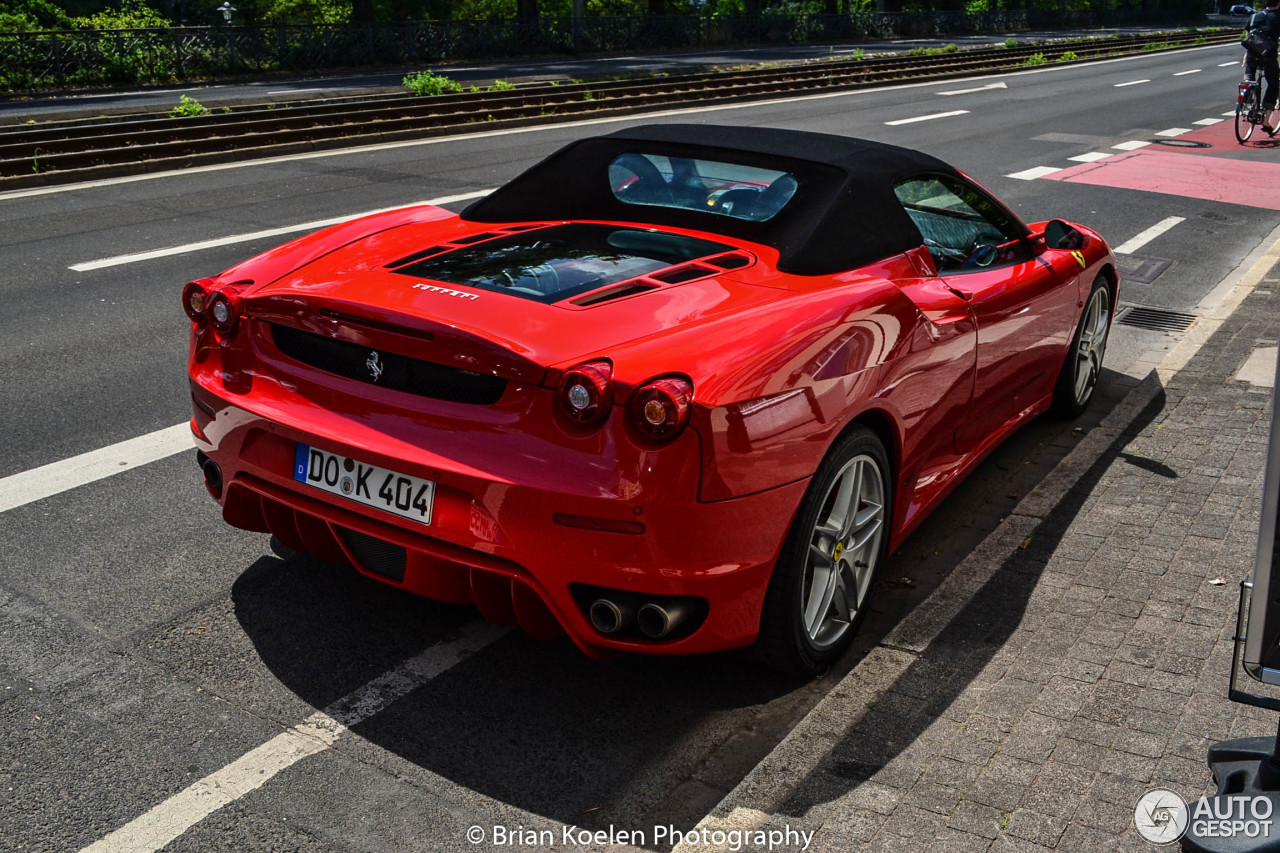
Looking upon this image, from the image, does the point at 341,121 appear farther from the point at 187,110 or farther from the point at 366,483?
the point at 366,483

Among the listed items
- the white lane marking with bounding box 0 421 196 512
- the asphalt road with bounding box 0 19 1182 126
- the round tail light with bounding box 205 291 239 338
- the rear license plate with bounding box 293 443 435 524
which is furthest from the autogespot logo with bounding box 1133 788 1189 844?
the asphalt road with bounding box 0 19 1182 126

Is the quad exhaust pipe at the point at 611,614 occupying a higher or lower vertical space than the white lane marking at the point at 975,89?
lower

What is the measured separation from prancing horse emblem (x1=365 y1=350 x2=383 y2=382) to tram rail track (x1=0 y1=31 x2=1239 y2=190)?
11.8 metres

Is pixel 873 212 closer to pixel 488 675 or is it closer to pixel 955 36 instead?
pixel 488 675

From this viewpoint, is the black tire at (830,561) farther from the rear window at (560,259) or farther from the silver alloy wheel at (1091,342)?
the silver alloy wheel at (1091,342)

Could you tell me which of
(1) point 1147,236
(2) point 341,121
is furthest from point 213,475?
(2) point 341,121

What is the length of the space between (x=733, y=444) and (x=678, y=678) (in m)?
0.92

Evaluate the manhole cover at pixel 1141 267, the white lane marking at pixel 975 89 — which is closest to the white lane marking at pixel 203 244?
the manhole cover at pixel 1141 267

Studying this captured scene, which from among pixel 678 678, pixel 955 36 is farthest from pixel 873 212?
pixel 955 36

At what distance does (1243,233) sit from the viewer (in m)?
11.8

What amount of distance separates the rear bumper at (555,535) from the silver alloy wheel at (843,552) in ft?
0.93

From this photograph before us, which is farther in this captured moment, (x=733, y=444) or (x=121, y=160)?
(x=121, y=160)

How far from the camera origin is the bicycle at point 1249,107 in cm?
1931

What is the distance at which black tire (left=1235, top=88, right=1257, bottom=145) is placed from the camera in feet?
63.3
